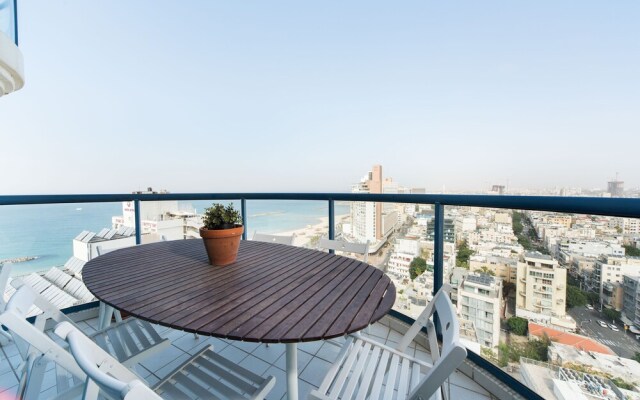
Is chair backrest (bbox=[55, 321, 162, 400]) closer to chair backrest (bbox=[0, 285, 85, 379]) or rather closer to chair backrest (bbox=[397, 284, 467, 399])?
chair backrest (bbox=[0, 285, 85, 379])

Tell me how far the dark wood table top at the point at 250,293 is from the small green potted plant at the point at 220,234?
0.08 meters

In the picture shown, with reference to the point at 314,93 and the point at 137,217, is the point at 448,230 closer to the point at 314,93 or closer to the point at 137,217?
the point at 137,217

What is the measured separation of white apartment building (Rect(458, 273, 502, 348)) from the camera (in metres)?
1.71

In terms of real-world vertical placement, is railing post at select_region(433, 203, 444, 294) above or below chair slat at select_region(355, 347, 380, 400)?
above

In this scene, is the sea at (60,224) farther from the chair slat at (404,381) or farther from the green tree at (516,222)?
the chair slat at (404,381)

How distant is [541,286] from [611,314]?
0.31 meters

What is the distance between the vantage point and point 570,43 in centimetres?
815

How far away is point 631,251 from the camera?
3.54 feet

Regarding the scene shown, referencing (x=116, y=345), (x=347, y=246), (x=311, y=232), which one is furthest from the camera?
(x=311, y=232)

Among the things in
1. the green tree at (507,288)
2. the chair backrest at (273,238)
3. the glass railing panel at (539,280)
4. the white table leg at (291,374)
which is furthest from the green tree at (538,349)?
the chair backrest at (273,238)

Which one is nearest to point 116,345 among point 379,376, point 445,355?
point 379,376

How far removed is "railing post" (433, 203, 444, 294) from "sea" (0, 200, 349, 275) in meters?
1.06

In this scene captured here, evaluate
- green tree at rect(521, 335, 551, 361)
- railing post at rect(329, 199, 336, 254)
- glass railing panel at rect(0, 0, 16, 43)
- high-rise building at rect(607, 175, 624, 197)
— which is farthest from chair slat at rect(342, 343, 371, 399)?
glass railing panel at rect(0, 0, 16, 43)

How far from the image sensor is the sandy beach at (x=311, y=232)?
8.39ft
